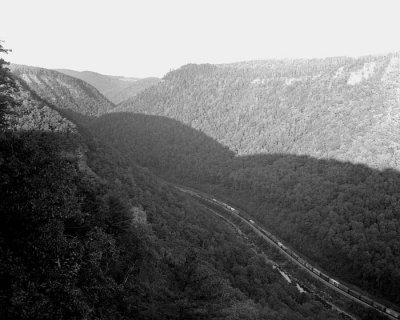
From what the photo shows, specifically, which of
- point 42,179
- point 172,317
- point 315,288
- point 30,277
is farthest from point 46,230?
point 315,288

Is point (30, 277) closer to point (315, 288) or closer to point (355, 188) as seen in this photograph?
point (315, 288)

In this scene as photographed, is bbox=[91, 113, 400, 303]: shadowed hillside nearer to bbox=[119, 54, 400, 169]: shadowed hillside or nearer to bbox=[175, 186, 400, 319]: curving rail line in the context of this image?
bbox=[175, 186, 400, 319]: curving rail line

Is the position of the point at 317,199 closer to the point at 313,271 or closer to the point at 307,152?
the point at 313,271

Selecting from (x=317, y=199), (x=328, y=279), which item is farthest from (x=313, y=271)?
(x=317, y=199)

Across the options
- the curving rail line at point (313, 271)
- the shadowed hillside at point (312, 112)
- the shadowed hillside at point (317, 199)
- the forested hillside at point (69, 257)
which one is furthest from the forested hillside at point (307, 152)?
the forested hillside at point (69, 257)

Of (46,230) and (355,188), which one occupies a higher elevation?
(355,188)
